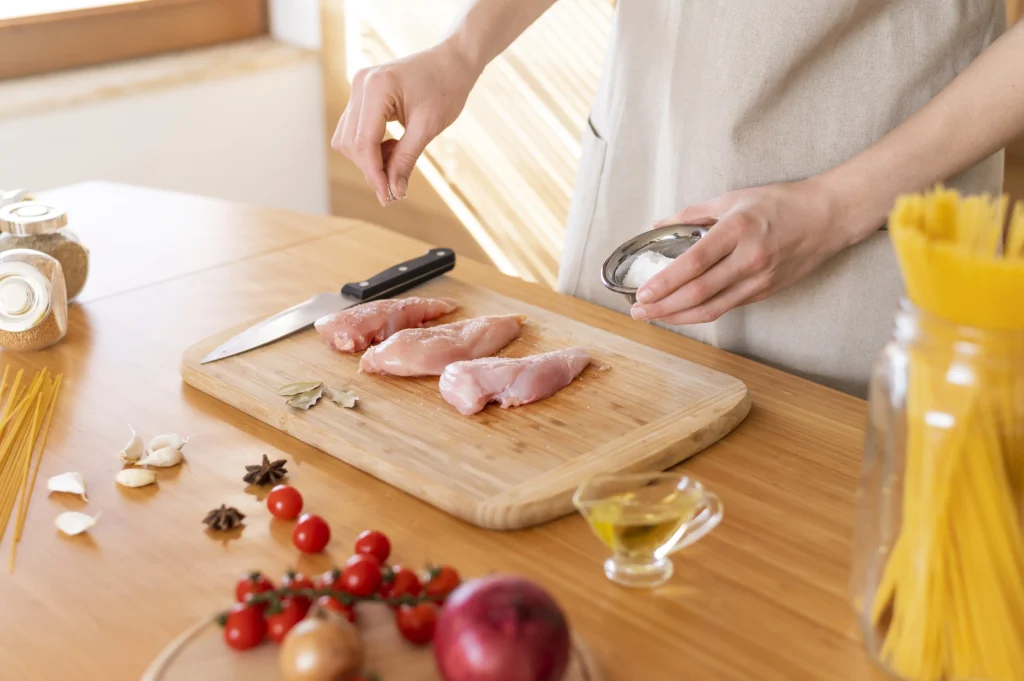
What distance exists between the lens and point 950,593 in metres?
0.79

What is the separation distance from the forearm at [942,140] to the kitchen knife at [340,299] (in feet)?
2.11

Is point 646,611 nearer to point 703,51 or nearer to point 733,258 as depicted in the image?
point 733,258

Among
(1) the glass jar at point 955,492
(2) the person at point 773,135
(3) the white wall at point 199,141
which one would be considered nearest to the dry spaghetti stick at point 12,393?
(2) the person at point 773,135

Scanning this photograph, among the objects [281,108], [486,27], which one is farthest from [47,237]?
[281,108]

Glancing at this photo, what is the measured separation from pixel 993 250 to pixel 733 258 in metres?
0.56

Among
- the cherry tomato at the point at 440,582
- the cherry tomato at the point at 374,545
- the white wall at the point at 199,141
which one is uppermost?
the cherry tomato at the point at 440,582

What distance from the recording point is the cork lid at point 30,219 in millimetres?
1542

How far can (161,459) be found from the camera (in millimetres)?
1202

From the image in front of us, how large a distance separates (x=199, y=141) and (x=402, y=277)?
2.09m

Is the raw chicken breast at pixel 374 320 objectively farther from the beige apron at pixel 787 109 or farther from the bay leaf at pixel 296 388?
the beige apron at pixel 787 109

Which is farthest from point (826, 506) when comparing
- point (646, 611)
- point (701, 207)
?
point (701, 207)

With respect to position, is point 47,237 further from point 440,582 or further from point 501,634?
point 501,634

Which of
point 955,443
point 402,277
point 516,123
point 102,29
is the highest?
point 955,443

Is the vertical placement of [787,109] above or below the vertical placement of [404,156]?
above
